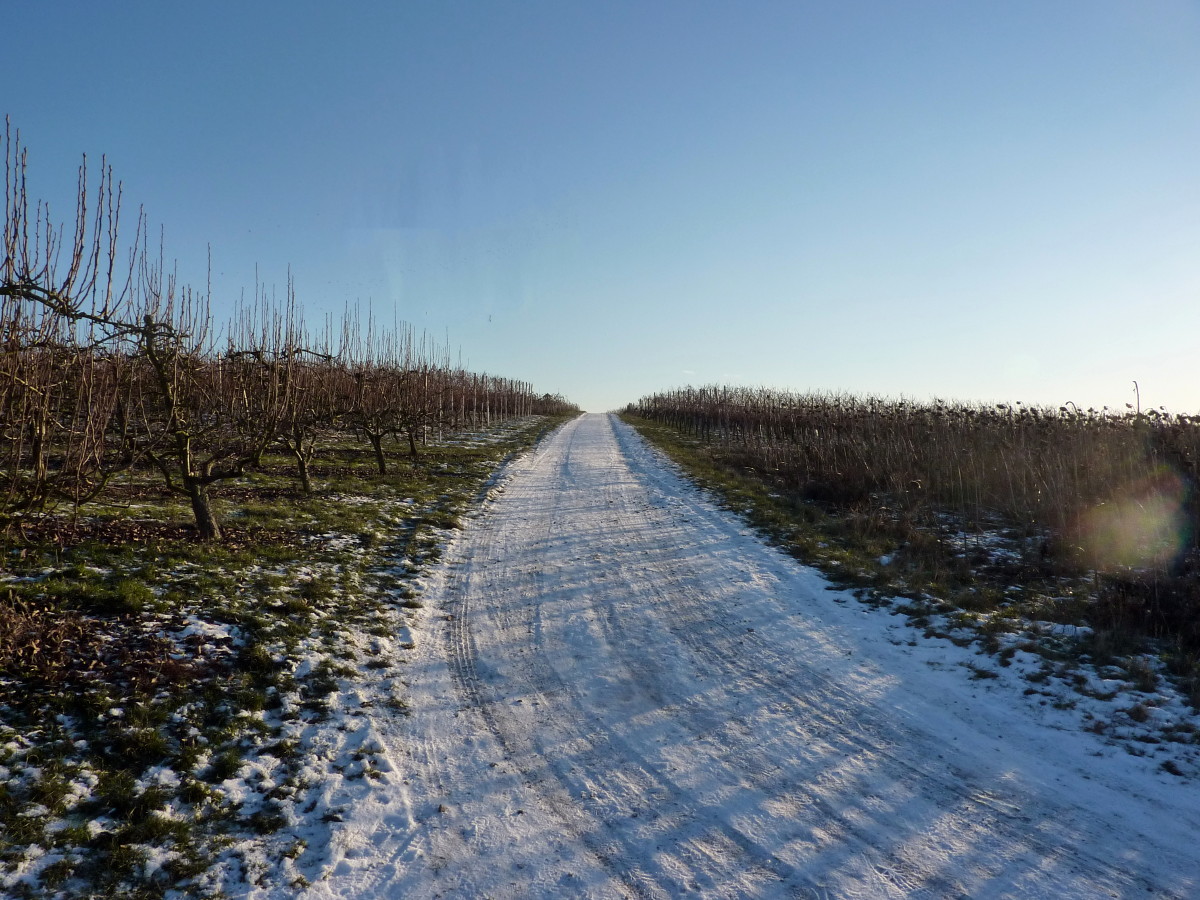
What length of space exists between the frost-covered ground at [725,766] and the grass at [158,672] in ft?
1.51

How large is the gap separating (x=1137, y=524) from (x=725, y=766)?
27.6ft

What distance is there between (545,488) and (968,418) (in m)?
9.81

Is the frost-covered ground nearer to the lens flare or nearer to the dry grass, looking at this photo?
the dry grass

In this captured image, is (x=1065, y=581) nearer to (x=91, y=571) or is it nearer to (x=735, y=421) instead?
(x=91, y=571)

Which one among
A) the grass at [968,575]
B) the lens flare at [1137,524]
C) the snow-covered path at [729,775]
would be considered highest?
the lens flare at [1137,524]

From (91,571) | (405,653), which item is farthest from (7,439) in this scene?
(405,653)

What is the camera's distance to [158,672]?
5.02 m

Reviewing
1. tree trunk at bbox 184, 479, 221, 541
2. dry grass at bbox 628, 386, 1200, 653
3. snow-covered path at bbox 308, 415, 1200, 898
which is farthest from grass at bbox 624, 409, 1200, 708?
tree trunk at bbox 184, 479, 221, 541

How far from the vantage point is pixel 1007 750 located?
4578 mm

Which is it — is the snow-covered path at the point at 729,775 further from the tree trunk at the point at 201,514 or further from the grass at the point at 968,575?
the tree trunk at the point at 201,514

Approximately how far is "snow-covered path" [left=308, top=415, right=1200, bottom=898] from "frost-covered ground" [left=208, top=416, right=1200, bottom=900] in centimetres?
2

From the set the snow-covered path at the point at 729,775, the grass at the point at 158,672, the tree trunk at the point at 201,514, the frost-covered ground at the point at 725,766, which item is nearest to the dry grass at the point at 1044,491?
the frost-covered ground at the point at 725,766

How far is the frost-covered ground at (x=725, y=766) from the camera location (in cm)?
347

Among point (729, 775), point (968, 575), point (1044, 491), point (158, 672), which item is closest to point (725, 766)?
point (729, 775)
